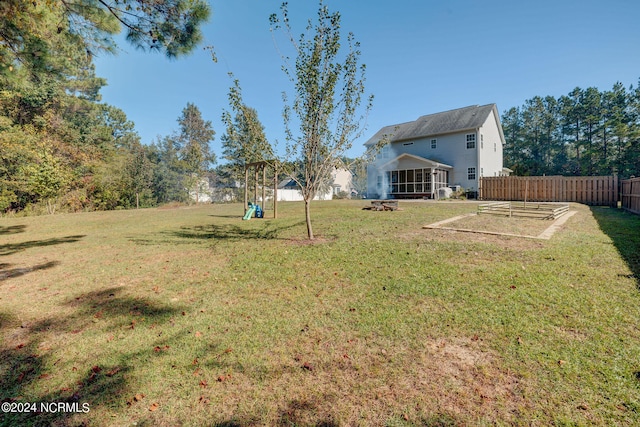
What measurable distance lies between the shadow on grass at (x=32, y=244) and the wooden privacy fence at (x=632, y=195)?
2229cm

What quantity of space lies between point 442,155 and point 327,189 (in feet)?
62.1

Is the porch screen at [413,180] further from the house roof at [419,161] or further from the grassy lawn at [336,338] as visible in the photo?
the grassy lawn at [336,338]

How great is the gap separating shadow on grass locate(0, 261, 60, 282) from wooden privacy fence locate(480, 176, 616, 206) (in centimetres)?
2039

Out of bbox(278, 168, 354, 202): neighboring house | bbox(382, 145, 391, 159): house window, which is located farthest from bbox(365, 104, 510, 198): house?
bbox(278, 168, 354, 202): neighboring house

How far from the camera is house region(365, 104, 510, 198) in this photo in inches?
1012

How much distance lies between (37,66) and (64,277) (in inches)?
192

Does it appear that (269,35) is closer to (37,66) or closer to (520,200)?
(37,66)

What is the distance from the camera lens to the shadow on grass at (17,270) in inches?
228

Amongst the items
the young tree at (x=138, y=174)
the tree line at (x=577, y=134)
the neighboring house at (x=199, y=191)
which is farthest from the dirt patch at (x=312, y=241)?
the tree line at (x=577, y=134)

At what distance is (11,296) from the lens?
15.3ft

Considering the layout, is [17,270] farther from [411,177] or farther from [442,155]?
[442,155]

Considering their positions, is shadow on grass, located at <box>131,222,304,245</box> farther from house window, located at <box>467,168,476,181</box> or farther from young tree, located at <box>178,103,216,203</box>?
young tree, located at <box>178,103,216,203</box>

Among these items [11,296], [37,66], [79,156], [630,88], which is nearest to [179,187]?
[79,156]

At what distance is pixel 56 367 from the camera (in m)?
2.78
